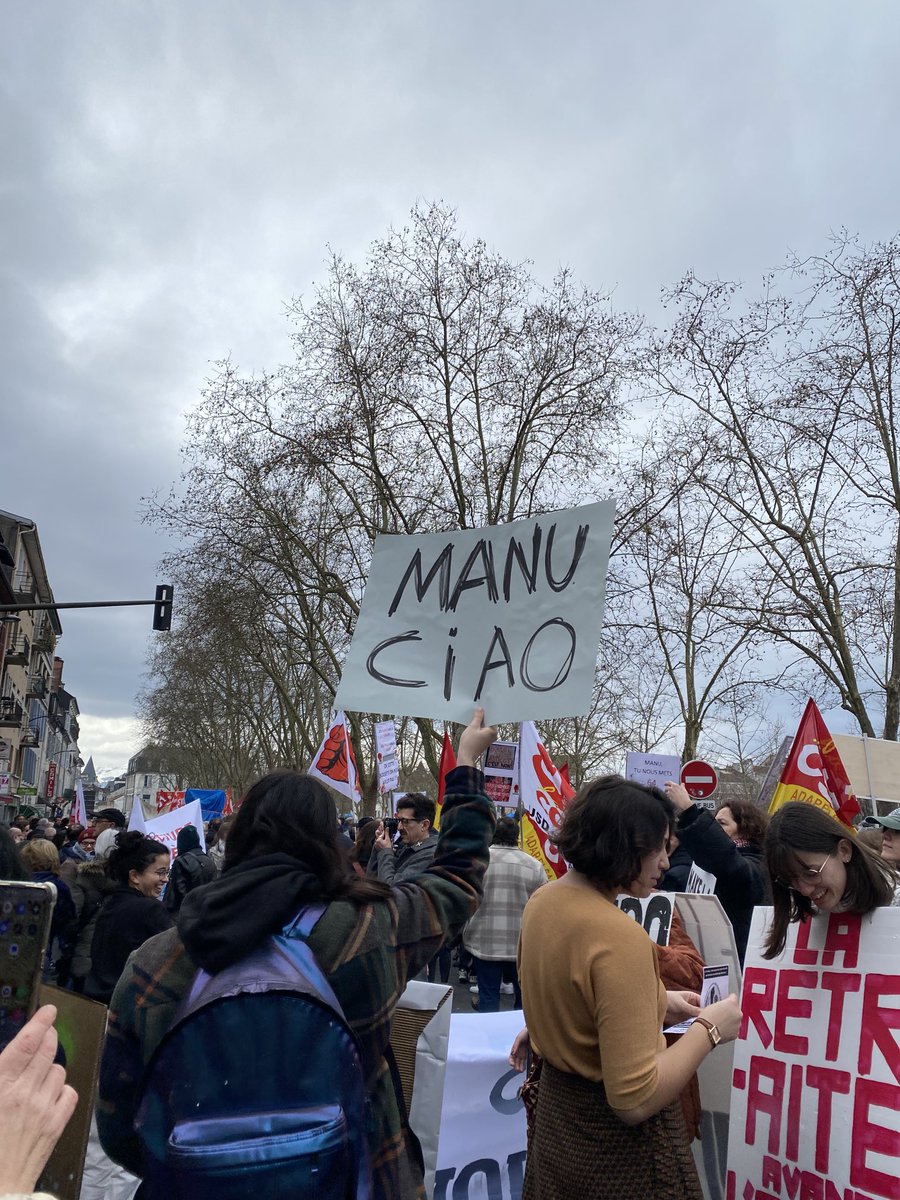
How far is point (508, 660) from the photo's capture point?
302 cm

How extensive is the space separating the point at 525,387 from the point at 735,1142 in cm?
2080

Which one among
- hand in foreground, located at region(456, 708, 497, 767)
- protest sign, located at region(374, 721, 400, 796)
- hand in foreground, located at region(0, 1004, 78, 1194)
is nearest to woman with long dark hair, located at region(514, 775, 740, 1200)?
hand in foreground, located at region(456, 708, 497, 767)

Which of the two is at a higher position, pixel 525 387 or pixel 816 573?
pixel 525 387

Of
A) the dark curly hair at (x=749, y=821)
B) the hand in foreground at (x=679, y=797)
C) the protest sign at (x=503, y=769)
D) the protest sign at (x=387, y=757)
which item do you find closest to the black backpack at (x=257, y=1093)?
the hand in foreground at (x=679, y=797)

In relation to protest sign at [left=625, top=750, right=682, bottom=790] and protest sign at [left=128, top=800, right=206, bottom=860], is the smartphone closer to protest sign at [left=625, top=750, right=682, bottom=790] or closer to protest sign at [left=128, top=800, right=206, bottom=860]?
protest sign at [left=128, top=800, right=206, bottom=860]

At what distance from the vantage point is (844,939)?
→ 2.73m

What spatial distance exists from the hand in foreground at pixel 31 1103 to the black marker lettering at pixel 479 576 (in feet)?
7.03

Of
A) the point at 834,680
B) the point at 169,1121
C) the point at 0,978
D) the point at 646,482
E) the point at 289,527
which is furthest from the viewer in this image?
the point at 289,527

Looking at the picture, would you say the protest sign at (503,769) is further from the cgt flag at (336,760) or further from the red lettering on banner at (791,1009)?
the red lettering on banner at (791,1009)

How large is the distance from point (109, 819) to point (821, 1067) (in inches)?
408

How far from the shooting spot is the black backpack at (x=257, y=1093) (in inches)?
69.3

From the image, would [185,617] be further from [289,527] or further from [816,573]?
[816,573]

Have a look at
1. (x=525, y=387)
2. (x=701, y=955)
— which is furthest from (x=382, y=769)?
(x=701, y=955)

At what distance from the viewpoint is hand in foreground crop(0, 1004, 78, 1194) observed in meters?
1.11
